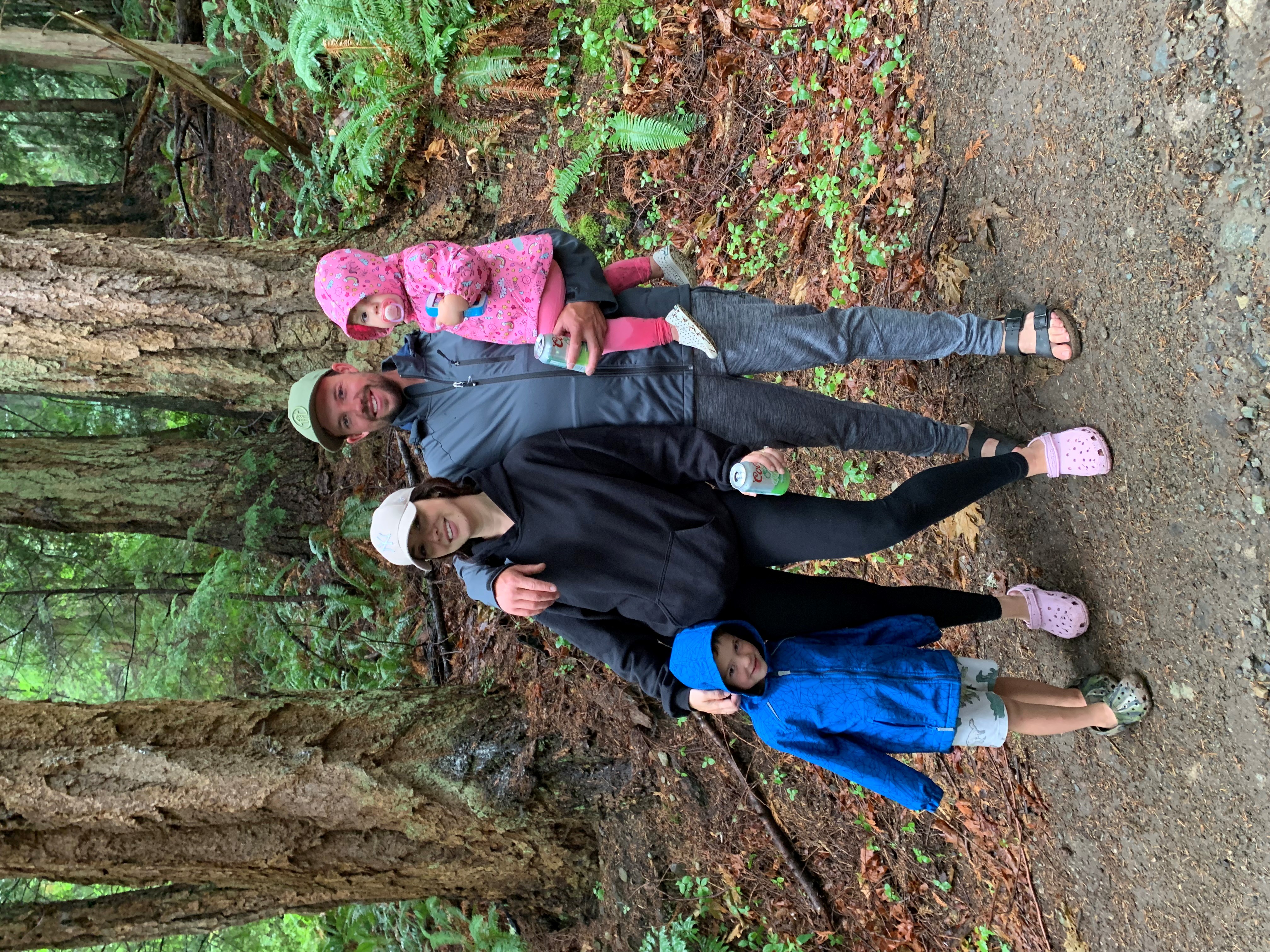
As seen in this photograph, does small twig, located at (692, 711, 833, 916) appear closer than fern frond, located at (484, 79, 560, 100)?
Yes

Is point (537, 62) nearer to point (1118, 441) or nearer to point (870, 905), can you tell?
point (1118, 441)

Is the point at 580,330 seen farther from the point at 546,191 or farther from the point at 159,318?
the point at 546,191

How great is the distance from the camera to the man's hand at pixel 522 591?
9.16 ft

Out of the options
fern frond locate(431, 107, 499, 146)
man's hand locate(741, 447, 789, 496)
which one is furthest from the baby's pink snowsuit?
fern frond locate(431, 107, 499, 146)

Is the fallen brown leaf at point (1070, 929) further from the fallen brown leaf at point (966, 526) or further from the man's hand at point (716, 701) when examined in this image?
the man's hand at point (716, 701)

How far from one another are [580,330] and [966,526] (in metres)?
2.47

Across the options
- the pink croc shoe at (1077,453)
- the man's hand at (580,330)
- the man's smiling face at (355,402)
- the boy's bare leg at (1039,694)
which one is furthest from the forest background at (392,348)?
the man's smiling face at (355,402)

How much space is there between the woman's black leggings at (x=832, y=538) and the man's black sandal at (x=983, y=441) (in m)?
0.31

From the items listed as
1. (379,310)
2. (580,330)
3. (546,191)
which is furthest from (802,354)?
(546,191)

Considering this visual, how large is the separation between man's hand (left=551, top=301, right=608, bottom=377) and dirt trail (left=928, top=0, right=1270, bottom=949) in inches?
77.6

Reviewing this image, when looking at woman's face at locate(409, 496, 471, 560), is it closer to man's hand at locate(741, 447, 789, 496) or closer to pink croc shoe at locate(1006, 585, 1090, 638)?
man's hand at locate(741, 447, 789, 496)

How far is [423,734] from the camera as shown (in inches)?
186

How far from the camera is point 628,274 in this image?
10.9 ft

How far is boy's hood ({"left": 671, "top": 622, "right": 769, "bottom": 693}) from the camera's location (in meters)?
2.71
